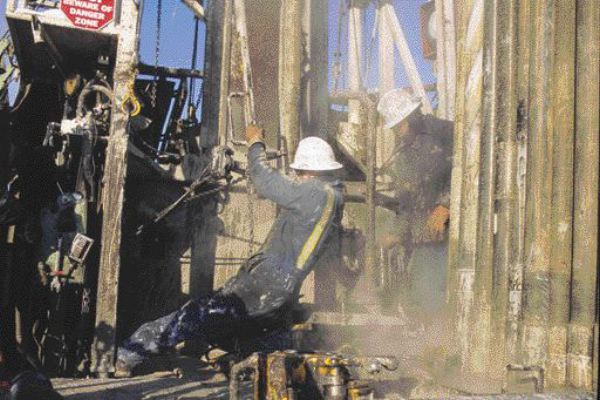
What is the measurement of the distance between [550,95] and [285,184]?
2384 mm

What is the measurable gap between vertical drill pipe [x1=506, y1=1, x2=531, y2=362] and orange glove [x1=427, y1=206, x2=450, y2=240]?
2000 mm

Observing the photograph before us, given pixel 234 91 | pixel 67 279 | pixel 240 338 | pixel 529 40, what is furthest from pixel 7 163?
pixel 529 40

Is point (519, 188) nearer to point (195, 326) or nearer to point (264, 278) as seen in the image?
point (264, 278)

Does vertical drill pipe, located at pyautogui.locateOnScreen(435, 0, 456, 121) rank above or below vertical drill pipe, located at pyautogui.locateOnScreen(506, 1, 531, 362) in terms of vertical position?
above

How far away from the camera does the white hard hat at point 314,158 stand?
244 inches

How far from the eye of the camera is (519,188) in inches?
211

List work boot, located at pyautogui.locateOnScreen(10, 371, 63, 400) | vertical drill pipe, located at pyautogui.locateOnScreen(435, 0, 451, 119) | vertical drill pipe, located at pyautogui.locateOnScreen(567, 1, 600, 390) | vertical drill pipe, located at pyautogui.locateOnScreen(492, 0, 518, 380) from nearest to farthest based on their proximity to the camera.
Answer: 1. work boot, located at pyautogui.locateOnScreen(10, 371, 63, 400)
2. vertical drill pipe, located at pyautogui.locateOnScreen(567, 1, 600, 390)
3. vertical drill pipe, located at pyautogui.locateOnScreen(492, 0, 518, 380)
4. vertical drill pipe, located at pyautogui.locateOnScreen(435, 0, 451, 119)

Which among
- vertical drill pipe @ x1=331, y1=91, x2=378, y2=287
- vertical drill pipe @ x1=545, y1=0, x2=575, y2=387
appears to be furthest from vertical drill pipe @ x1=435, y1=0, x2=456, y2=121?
vertical drill pipe @ x1=545, y1=0, x2=575, y2=387

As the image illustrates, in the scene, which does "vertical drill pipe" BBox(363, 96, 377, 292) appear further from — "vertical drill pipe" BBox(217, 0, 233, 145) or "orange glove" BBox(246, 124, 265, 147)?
"orange glove" BBox(246, 124, 265, 147)

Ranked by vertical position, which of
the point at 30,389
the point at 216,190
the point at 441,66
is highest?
the point at 441,66

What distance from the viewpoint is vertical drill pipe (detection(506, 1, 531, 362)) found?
521 cm

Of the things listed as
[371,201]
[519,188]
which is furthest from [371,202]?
[519,188]

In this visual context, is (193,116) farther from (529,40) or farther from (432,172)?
(529,40)

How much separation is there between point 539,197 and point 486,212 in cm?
60
